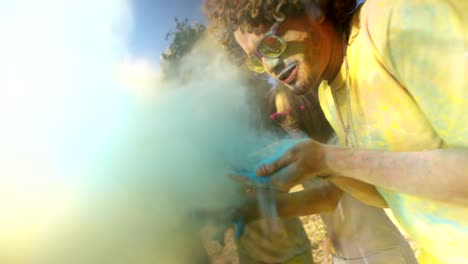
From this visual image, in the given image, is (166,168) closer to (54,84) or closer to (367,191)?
(54,84)

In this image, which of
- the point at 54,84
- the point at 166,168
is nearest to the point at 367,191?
the point at 166,168

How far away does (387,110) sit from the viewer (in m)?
0.80

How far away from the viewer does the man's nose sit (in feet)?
3.05

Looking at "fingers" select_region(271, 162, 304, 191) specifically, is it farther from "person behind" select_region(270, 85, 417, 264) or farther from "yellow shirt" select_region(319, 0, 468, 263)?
"person behind" select_region(270, 85, 417, 264)

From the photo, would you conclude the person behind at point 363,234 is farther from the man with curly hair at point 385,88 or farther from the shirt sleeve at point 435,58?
the shirt sleeve at point 435,58

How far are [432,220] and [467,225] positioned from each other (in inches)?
2.9

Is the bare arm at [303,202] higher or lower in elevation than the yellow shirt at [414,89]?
lower

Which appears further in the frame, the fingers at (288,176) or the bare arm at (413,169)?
the fingers at (288,176)

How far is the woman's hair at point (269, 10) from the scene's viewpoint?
891 mm

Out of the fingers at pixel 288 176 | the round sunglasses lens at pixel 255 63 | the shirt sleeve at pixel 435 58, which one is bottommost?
the fingers at pixel 288 176

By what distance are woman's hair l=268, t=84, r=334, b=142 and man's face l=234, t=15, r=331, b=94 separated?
0.35 m

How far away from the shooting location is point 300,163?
34.3 inches

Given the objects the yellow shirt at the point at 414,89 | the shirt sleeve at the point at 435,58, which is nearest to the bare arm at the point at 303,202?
the yellow shirt at the point at 414,89

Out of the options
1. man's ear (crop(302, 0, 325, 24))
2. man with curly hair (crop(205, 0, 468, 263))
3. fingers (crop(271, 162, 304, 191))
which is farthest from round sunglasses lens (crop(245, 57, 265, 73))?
fingers (crop(271, 162, 304, 191))
